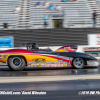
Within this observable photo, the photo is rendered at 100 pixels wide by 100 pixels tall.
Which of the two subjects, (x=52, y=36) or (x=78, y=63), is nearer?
(x=78, y=63)

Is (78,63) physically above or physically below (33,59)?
below

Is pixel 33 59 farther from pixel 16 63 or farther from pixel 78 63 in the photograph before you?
pixel 78 63

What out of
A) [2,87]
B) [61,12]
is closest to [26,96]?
[2,87]

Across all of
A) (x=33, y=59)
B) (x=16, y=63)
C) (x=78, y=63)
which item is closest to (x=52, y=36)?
(x=78, y=63)

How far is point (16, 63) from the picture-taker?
23.6 ft

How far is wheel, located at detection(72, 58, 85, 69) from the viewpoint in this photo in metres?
7.37

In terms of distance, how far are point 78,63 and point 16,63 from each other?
97.5 inches

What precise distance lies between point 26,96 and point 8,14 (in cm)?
1546

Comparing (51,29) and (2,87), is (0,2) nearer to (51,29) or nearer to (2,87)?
(51,29)

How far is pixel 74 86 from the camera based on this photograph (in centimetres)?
434

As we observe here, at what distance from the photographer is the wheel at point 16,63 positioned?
716 centimetres

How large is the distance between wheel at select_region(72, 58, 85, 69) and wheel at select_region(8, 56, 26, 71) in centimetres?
199

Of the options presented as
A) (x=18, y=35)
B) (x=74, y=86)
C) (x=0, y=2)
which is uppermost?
(x=0, y=2)

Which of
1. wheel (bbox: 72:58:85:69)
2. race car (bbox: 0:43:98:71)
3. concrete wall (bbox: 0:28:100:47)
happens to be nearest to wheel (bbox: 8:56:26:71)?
race car (bbox: 0:43:98:71)
